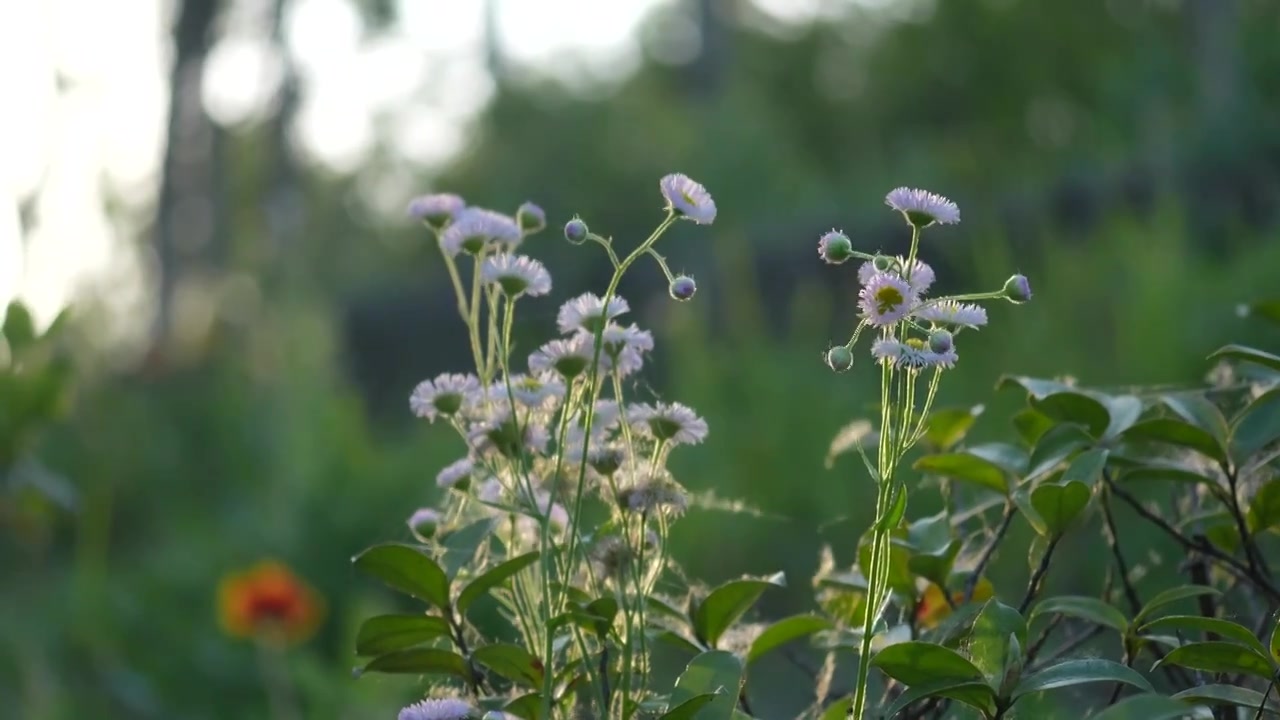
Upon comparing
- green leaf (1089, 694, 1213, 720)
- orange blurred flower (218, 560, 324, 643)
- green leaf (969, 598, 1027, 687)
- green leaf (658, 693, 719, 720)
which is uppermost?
orange blurred flower (218, 560, 324, 643)

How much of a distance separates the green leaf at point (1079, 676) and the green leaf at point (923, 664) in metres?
0.03

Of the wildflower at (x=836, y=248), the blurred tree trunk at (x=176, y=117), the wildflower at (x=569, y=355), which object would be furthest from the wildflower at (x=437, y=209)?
the blurred tree trunk at (x=176, y=117)

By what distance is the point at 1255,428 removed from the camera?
0.93 meters

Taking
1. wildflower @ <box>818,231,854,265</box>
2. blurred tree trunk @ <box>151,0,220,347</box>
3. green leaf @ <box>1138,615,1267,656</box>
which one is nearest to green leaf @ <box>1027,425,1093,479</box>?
green leaf @ <box>1138,615,1267,656</box>

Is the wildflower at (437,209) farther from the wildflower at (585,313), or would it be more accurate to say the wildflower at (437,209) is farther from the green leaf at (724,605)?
the green leaf at (724,605)

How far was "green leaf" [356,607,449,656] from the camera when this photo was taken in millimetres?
864

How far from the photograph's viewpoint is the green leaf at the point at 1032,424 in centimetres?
100

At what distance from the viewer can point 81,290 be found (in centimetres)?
441

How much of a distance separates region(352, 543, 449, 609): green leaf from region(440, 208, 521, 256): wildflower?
0.17 metres

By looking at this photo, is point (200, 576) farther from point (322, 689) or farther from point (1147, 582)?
point (1147, 582)

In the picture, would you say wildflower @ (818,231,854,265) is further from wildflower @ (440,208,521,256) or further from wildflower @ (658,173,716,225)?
wildflower @ (440,208,521,256)

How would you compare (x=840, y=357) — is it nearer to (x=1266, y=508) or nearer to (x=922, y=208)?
(x=922, y=208)

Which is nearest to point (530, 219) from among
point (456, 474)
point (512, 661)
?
point (456, 474)

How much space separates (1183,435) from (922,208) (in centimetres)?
28
